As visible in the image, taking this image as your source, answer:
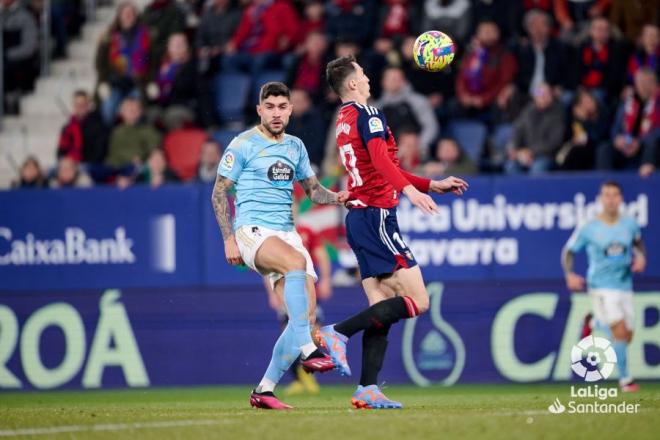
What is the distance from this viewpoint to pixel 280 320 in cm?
1569

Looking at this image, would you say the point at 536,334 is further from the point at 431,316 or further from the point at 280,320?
the point at 280,320

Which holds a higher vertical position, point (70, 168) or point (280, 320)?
point (70, 168)

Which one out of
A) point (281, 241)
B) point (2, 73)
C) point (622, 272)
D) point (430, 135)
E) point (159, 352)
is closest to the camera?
point (281, 241)

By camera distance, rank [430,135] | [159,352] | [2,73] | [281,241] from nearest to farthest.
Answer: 1. [281,241]
2. [159,352]
3. [430,135]
4. [2,73]

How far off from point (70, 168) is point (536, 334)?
256 inches

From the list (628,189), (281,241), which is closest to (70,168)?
(628,189)

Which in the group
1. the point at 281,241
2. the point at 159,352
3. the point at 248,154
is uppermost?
the point at 248,154

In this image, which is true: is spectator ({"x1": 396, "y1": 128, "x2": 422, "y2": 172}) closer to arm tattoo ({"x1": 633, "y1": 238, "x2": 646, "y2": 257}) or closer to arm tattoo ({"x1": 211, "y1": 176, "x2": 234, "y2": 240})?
arm tattoo ({"x1": 633, "y1": 238, "x2": 646, "y2": 257})

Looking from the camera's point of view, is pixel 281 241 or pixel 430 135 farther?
pixel 430 135

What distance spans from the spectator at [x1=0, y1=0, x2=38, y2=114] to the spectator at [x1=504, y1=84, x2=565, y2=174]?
804cm

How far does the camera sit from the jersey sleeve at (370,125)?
9.92 m

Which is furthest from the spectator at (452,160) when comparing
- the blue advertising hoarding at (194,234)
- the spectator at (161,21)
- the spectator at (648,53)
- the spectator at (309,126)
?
the spectator at (161,21)

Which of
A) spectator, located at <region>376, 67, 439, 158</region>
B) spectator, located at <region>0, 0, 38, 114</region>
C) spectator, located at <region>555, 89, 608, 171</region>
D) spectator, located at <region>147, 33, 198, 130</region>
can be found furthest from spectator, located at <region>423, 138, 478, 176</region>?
spectator, located at <region>0, 0, 38, 114</region>

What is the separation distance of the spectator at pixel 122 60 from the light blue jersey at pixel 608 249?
718 cm
